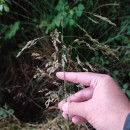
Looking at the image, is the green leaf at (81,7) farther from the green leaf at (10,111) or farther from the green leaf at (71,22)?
the green leaf at (10,111)

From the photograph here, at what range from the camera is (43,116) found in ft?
7.71

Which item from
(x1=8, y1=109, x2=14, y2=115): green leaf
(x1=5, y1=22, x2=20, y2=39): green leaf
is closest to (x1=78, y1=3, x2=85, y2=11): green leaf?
(x1=5, y1=22, x2=20, y2=39): green leaf

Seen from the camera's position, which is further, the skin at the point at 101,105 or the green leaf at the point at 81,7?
the green leaf at the point at 81,7

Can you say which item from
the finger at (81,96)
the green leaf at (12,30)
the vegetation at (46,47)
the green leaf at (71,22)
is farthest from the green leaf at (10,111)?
the finger at (81,96)

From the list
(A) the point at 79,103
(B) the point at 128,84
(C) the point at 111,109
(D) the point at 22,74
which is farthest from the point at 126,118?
(D) the point at 22,74

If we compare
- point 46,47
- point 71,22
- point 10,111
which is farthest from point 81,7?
point 10,111

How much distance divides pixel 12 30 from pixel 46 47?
24 centimetres

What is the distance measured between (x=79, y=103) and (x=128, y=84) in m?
0.87

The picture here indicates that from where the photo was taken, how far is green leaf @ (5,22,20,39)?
2.14 m

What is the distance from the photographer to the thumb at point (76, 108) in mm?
1313

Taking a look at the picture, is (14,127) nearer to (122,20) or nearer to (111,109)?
(122,20)

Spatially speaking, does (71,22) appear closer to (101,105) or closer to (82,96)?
(82,96)

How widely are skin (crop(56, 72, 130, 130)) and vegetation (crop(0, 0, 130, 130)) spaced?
0.69 m

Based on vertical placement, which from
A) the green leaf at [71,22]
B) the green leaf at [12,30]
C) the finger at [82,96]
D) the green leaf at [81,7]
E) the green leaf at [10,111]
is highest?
the green leaf at [81,7]
